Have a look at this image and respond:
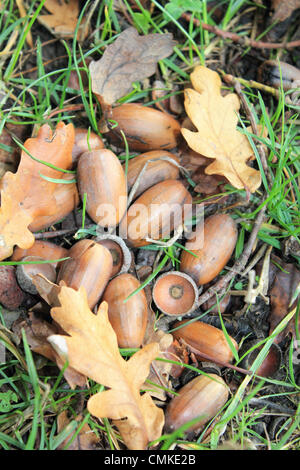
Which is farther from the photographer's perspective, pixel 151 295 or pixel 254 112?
pixel 254 112

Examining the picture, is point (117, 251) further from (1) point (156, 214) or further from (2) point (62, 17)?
(2) point (62, 17)

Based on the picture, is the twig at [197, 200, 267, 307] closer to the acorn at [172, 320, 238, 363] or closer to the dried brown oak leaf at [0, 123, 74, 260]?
the acorn at [172, 320, 238, 363]

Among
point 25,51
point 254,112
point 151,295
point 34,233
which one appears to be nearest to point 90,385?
point 151,295

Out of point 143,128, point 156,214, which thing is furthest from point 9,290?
point 143,128

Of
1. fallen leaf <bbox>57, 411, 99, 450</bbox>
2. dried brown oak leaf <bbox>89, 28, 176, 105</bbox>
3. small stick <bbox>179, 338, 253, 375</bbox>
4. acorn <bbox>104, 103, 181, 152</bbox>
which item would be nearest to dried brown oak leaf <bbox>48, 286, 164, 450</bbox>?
fallen leaf <bbox>57, 411, 99, 450</bbox>

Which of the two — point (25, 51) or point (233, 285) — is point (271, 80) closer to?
point (233, 285)

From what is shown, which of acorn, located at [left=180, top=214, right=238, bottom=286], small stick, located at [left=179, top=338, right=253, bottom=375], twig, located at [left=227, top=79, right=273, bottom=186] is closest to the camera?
small stick, located at [left=179, top=338, right=253, bottom=375]

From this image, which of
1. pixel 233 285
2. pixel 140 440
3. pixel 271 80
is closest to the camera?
pixel 140 440
